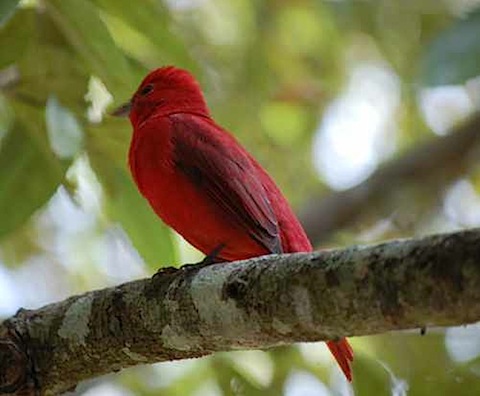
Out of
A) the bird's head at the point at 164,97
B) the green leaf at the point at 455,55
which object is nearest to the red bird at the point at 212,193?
the bird's head at the point at 164,97

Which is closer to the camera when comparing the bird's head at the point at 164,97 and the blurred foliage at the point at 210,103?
the blurred foliage at the point at 210,103

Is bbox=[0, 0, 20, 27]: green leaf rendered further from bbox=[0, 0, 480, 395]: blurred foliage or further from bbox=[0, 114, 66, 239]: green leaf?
bbox=[0, 114, 66, 239]: green leaf

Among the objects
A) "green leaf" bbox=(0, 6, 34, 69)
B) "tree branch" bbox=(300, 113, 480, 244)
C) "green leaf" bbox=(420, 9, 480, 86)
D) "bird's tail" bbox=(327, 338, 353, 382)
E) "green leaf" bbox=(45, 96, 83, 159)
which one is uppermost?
"green leaf" bbox=(0, 6, 34, 69)

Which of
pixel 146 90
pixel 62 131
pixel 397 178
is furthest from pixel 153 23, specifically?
pixel 397 178

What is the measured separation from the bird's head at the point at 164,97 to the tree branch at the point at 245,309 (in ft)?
4.37

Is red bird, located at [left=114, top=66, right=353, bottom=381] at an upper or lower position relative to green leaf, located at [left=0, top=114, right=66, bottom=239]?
lower

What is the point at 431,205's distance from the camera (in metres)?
5.57

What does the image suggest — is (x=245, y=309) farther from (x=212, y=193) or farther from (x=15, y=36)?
(x=15, y=36)

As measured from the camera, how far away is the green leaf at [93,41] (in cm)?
314

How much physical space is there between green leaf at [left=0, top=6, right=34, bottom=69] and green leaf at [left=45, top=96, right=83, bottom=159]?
16 centimetres

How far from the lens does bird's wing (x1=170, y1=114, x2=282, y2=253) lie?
3127 millimetres

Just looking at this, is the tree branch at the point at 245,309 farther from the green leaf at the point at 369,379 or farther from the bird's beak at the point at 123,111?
the bird's beak at the point at 123,111

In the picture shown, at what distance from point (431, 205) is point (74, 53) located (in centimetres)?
256

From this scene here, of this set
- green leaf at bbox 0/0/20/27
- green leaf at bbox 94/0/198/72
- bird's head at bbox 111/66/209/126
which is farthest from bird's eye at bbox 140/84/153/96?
green leaf at bbox 0/0/20/27
